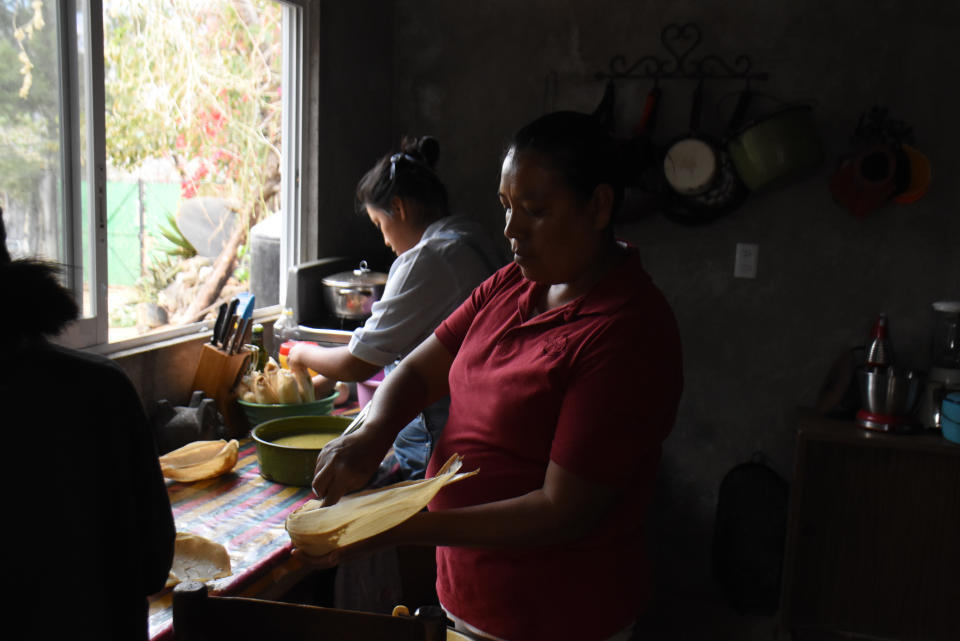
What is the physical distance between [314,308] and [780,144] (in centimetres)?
171

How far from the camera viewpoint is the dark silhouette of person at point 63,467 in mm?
939

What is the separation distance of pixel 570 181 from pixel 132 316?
1578 mm

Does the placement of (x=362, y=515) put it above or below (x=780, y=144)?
below

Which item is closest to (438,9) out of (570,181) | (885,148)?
(885,148)

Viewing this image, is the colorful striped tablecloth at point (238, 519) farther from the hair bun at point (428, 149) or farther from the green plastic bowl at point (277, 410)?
the hair bun at point (428, 149)

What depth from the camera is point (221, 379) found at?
2.26m

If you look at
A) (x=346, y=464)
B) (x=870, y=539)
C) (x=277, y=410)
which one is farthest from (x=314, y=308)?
(x=870, y=539)

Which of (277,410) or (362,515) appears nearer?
(362,515)

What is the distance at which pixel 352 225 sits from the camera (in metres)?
3.25

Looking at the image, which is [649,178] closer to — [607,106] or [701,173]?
[701,173]

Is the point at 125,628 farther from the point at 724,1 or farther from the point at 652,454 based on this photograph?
the point at 724,1

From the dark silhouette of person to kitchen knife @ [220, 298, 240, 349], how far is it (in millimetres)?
1257

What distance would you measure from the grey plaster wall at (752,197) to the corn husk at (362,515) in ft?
7.27

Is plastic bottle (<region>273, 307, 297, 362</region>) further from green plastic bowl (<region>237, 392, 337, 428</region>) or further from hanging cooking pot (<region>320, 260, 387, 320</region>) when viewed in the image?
green plastic bowl (<region>237, 392, 337, 428</region>)
